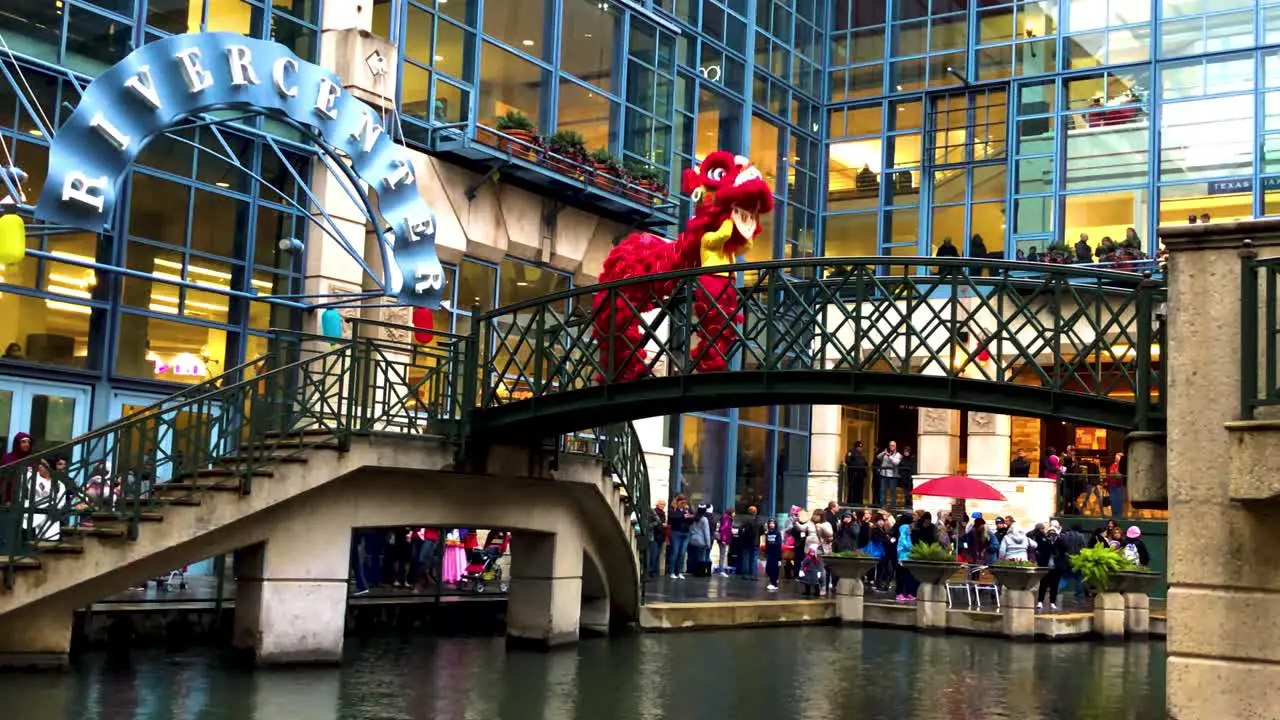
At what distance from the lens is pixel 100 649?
18781 mm

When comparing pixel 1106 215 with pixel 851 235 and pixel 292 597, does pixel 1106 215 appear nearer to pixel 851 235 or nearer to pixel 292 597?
pixel 851 235

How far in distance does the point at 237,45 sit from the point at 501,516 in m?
7.59

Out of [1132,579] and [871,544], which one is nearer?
[1132,579]

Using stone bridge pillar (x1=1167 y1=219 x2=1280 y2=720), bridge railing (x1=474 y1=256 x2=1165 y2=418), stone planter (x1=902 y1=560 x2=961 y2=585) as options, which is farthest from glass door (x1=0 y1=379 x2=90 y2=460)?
stone bridge pillar (x1=1167 y1=219 x2=1280 y2=720)

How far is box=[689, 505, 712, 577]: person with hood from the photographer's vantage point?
32.3m

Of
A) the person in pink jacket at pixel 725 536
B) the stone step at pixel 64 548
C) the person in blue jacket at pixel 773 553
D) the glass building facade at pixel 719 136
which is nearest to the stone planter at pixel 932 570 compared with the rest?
the person in blue jacket at pixel 773 553

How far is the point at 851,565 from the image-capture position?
93.1 ft

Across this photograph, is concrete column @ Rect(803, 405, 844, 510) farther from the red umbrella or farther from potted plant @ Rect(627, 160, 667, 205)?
potted plant @ Rect(627, 160, 667, 205)

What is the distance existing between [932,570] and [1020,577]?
1.57 metres

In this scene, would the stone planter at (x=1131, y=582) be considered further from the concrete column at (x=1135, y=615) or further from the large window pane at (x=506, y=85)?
the large window pane at (x=506, y=85)

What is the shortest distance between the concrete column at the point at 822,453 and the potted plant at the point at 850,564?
1339 centimetres

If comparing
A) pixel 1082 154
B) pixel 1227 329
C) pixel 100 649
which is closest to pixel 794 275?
pixel 1082 154

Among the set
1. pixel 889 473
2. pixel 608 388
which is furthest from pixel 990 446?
pixel 608 388

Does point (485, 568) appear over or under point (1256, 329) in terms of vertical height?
under
